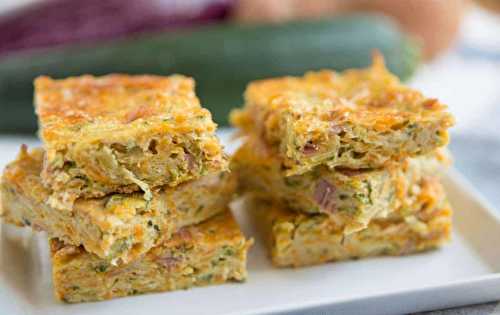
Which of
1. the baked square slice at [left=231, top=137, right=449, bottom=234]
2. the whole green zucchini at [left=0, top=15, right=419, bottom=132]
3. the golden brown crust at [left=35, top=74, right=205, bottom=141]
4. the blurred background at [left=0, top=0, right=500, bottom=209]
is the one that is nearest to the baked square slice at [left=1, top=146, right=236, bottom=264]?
the baked square slice at [left=231, top=137, right=449, bottom=234]

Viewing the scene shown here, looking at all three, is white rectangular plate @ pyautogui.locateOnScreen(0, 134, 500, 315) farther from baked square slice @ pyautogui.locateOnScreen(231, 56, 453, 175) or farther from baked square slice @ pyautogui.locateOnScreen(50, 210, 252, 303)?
baked square slice @ pyautogui.locateOnScreen(231, 56, 453, 175)

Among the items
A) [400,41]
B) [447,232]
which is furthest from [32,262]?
[400,41]

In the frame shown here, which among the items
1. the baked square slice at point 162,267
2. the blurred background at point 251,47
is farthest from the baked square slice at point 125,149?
the blurred background at point 251,47

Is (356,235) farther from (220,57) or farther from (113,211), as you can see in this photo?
(220,57)

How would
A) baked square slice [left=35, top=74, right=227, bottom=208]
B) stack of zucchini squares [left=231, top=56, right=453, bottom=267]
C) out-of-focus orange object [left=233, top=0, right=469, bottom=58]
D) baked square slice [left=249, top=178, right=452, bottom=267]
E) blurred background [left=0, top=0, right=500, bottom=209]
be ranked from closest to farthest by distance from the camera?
1. baked square slice [left=35, top=74, right=227, bottom=208]
2. stack of zucchini squares [left=231, top=56, right=453, bottom=267]
3. baked square slice [left=249, top=178, right=452, bottom=267]
4. blurred background [left=0, top=0, right=500, bottom=209]
5. out-of-focus orange object [left=233, top=0, right=469, bottom=58]

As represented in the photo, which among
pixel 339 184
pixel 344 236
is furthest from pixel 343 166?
pixel 344 236

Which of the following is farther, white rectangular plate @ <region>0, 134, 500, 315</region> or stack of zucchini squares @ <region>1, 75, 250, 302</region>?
white rectangular plate @ <region>0, 134, 500, 315</region>
